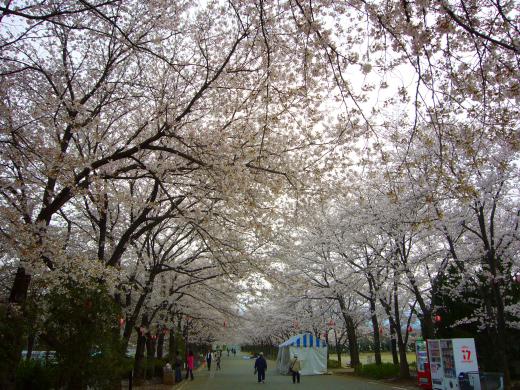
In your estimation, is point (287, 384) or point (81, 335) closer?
point (81, 335)

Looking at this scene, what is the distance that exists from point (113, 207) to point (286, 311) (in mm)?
27097

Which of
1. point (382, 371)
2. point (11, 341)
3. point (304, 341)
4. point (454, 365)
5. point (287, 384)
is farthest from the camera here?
point (304, 341)

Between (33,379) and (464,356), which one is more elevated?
(464,356)

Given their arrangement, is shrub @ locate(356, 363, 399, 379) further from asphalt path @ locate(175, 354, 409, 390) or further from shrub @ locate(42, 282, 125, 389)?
shrub @ locate(42, 282, 125, 389)

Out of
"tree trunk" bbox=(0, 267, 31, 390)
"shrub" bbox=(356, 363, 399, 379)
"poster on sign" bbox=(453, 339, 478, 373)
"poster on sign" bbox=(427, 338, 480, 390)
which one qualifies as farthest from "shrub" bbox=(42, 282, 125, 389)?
"shrub" bbox=(356, 363, 399, 379)

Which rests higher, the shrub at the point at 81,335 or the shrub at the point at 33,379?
the shrub at the point at 81,335

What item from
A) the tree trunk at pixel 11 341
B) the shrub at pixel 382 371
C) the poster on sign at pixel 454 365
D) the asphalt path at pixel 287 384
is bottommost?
the asphalt path at pixel 287 384

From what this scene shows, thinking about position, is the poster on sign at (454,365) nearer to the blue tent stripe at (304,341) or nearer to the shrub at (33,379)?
the shrub at (33,379)

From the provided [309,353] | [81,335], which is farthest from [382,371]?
[81,335]

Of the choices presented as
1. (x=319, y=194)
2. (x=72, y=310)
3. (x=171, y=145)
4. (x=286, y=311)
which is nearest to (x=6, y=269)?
(x=72, y=310)

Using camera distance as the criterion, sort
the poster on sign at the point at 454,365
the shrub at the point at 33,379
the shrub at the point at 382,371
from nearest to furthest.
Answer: the shrub at the point at 33,379 → the poster on sign at the point at 454,365 → the shrub at the point at 382,371

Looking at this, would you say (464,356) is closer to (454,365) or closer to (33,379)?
(454,365)

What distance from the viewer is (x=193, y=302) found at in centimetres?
2456

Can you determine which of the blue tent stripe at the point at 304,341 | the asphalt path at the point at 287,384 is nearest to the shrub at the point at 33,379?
the asphalt path at the point at 287,384
